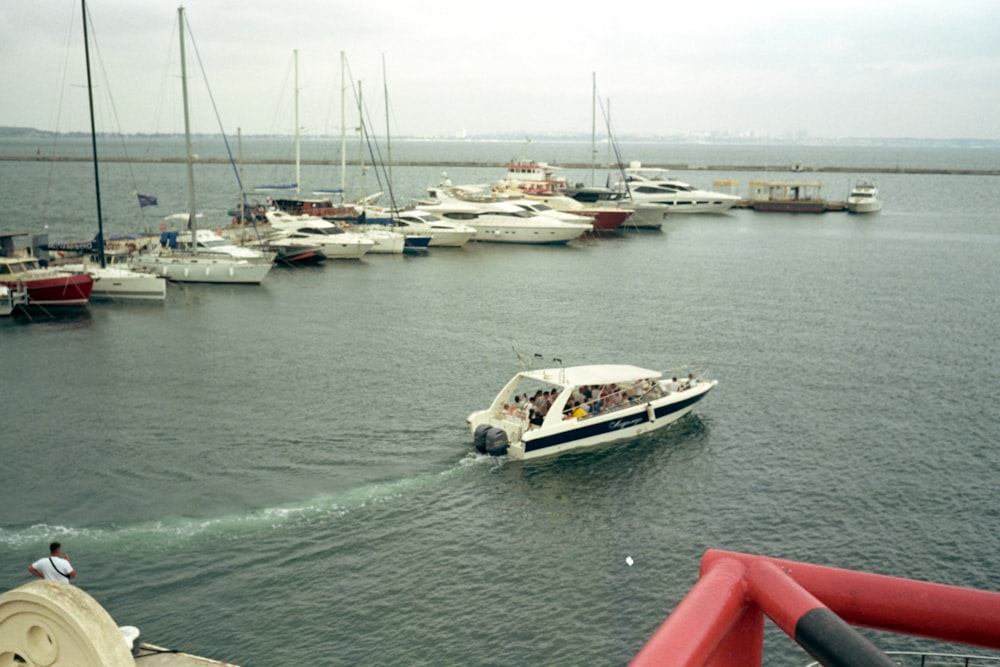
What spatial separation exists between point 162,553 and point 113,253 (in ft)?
138

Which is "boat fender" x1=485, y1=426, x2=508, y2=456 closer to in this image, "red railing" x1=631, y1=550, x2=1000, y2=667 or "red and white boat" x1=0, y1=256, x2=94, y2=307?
"red railing" x1=631, y1=550, x2=1000, y2=667

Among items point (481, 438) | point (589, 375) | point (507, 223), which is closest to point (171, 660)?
point (481, 438)

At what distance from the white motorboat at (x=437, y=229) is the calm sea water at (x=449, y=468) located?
20505mm

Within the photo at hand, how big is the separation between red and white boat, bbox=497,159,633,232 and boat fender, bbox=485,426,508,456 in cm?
6188

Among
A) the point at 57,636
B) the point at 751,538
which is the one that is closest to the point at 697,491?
the point at 751,538

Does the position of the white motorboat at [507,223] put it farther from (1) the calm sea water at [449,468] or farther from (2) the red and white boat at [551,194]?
(1) the calm sea water at [449,468]

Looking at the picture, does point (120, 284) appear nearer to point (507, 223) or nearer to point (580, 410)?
point (580, 410)

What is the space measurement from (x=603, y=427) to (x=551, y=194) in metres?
71.0

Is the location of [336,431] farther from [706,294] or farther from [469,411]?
[706,294]

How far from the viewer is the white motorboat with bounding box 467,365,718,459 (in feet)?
92.1

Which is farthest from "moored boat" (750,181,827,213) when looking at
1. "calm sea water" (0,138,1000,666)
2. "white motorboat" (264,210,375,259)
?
"white motorboat" (264,210,375,259)

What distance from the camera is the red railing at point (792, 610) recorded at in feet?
13.1

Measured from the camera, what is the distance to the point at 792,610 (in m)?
4.05

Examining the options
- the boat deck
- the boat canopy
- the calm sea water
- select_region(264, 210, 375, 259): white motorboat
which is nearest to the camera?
the boat deck
